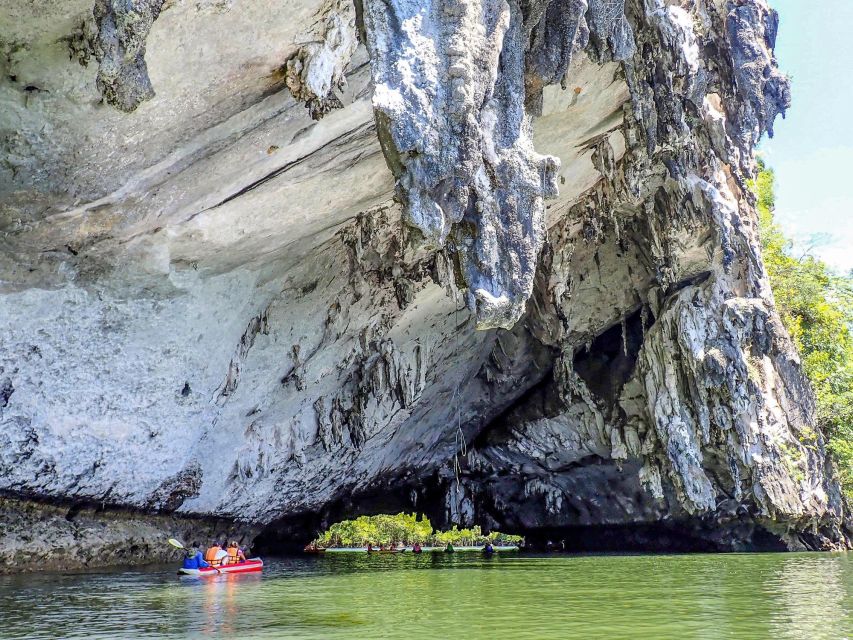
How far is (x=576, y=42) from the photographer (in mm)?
9266

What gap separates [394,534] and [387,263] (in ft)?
73.1

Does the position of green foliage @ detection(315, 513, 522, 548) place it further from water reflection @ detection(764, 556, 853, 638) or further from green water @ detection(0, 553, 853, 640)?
water reflection @ detection(764, 556, 853, 638)

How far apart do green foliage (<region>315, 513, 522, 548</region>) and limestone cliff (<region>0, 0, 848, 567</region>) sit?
828 cm

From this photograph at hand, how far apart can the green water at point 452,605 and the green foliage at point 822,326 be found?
24.0 ft

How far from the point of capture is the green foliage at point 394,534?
32.5m

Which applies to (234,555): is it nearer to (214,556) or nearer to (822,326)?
(214,556)

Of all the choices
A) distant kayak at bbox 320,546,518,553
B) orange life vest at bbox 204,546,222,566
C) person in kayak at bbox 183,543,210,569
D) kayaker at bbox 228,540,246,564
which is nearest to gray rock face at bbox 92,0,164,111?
person in kayak at bbox 183,543,210,569

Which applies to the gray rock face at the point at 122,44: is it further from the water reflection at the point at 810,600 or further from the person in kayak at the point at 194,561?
the person in kayak at the point at 194,561

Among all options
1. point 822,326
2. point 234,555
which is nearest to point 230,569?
point 234,555

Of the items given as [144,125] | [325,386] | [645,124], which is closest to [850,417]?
[645,124]

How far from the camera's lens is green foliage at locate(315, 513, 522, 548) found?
3253 centimetres

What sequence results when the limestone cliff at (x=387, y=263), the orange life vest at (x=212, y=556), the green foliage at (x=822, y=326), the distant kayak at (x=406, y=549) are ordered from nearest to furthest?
the limestone cliff at (x=387, y=263)
the orange life vest at (x=212, y=556)
the green foliage at (x=822, y=326)
the distant kayak at (x=406, y=549)

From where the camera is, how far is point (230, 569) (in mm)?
14922

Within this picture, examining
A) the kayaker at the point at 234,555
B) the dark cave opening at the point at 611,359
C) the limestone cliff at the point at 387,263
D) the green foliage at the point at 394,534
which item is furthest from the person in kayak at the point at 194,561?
the green foliage at the point at 394,534
